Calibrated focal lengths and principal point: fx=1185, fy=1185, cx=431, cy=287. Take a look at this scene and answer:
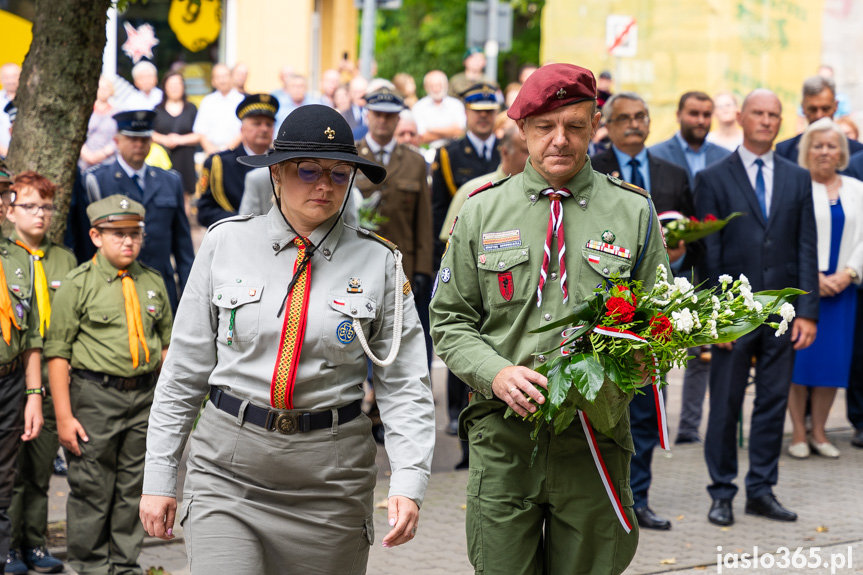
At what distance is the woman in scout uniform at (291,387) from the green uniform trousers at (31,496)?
2.68 meters

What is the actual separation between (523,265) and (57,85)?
13.0 ft

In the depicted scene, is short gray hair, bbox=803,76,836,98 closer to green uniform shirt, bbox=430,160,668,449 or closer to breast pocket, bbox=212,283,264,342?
green uniform shirt, bbox=430,160,668,449

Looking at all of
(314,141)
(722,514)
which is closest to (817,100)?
(722,514)

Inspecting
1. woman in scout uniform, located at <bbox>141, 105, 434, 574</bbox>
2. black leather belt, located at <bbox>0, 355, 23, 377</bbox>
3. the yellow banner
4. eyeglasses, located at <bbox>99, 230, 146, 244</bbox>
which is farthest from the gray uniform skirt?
the yellow banner

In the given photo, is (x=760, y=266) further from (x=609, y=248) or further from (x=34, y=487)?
(x=34, y=487)

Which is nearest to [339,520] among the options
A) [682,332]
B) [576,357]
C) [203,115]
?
[576,357]

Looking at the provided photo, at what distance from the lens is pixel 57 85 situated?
278 inches

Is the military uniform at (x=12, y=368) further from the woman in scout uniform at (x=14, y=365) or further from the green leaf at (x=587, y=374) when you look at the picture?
the green leaf at (x=587, y=374)

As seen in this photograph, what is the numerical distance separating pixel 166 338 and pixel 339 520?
2.68m

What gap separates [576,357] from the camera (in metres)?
3.86

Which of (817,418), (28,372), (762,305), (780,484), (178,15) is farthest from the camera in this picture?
(178,15)

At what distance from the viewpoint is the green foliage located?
37.7 metres

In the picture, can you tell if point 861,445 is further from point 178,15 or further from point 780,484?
point 178,15

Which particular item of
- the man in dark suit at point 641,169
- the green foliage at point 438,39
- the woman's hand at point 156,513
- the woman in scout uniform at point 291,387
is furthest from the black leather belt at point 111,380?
the green foliage at point 438,39
